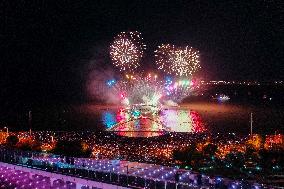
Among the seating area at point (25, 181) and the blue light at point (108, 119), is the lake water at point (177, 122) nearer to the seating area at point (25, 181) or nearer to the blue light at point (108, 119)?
the blue light at point (108, 119)

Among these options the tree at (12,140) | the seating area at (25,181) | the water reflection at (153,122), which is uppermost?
the water reflection at (153,122)

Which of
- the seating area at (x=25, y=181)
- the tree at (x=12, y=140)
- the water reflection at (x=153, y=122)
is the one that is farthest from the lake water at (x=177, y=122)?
the seating area at (x=25, y=181)

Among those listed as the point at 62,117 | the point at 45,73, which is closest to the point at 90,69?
the point at 45,73

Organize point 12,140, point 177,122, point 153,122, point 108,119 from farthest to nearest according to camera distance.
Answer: point 108,119, point 177,122, point 153,122, point 12,140

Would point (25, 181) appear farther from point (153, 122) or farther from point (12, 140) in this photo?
point (153, 122)

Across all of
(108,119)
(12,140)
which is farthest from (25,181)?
(108,119)

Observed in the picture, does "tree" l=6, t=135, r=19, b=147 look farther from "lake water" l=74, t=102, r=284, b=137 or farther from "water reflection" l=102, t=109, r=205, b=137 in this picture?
"lake water" l=74, t=102, r=284, b=137

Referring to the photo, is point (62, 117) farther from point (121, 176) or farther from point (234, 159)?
point (121, 176)

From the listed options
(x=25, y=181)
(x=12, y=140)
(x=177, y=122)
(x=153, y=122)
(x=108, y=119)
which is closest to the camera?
(x=25, y=181)

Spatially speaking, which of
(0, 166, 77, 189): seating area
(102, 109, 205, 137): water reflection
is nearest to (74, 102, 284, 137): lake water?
(102, 109, 205, 137): water reflection
